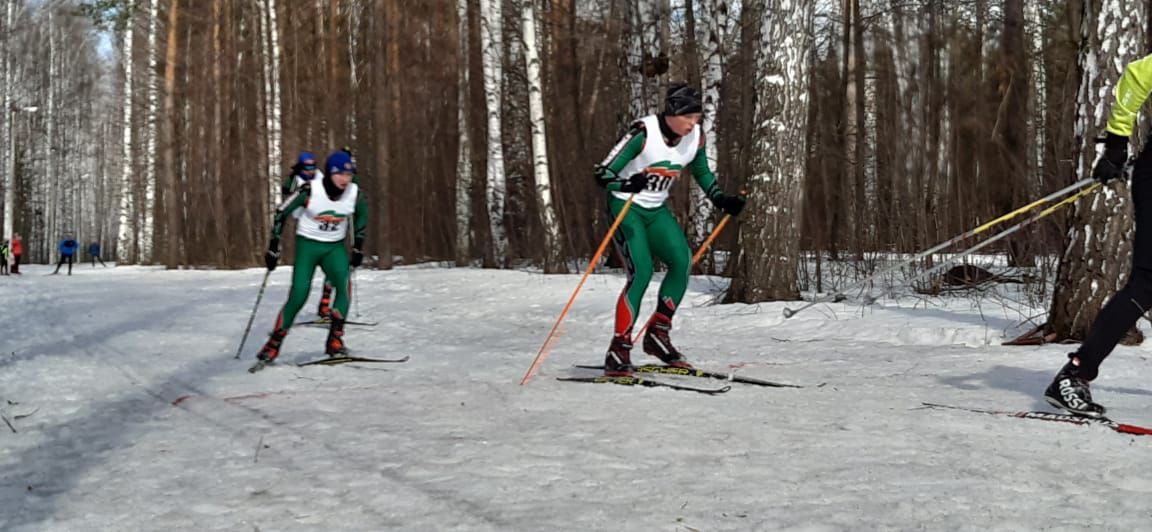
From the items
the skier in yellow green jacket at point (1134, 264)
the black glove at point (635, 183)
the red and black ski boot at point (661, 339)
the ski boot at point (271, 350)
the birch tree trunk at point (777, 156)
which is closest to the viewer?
the skier in yellow green jacket at point (1134, 264)

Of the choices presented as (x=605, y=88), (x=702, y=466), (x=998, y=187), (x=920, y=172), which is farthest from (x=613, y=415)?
(x=605, y=88)

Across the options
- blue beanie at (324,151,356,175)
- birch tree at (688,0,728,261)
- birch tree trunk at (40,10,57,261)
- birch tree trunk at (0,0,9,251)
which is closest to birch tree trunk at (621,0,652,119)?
birch tree at (688,0,728,261)

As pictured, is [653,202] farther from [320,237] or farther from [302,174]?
[302,174]

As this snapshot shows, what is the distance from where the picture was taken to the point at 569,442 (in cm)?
443

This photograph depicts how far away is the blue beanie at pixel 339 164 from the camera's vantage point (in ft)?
26.5

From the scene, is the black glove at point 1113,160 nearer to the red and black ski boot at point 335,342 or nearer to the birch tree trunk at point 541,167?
the red and black ski boot at point 335,342

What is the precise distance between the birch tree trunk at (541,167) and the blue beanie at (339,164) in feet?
29.8

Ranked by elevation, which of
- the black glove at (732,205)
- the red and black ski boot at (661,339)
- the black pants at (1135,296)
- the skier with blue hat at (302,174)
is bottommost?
the red and black ski boot at (661,339)

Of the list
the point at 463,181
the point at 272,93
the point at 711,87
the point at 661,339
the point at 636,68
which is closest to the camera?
the point at 661,339

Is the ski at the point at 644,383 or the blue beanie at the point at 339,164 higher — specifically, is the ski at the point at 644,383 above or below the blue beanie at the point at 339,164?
below

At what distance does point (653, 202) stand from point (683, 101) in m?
0.72

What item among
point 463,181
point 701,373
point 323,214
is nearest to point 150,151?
point 463,181

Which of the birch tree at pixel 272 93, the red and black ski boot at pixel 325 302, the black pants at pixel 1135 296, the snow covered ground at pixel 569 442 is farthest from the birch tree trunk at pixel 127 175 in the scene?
the black pants at pixel 1135 296

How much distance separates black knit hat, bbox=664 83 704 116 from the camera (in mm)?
6344
